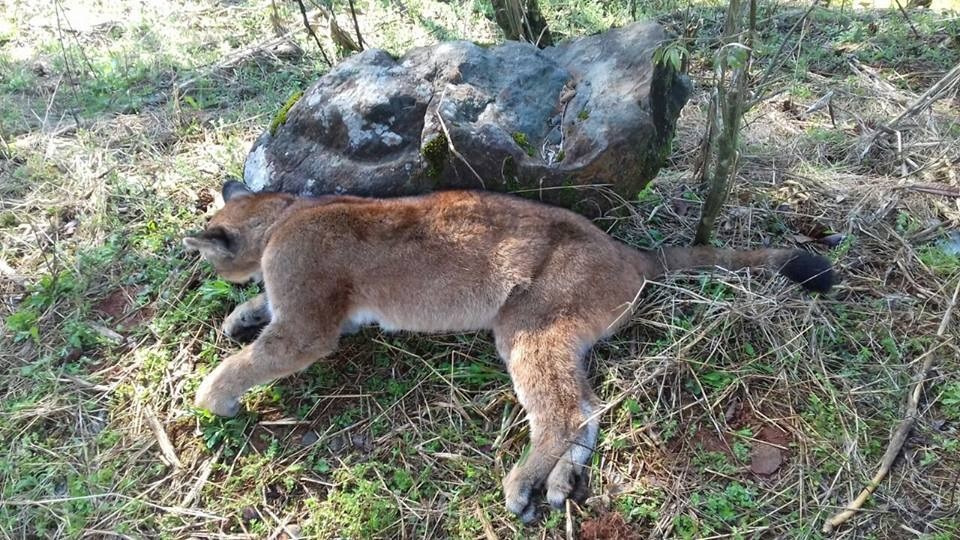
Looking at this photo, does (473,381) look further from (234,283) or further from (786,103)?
(786,103)

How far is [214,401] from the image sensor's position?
4.52 m

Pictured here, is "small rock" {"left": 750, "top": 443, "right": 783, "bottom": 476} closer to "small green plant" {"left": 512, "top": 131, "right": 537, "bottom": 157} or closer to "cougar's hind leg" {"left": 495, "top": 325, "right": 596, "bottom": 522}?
"cougar's hind leg" {"left": 495, "top": 325, "right": 596, "bottom": 522}

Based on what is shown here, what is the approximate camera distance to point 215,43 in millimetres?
9125

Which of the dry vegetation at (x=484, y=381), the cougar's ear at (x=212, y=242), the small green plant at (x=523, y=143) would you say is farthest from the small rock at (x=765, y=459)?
the cougar's ear at (x=212, y=242)

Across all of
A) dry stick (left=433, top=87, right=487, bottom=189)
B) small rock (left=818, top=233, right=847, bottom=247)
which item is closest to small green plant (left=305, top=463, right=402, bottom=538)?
dry stick (left=433, top=87, right=487, bottom=189)

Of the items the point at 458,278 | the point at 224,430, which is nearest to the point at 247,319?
the point at 224,430

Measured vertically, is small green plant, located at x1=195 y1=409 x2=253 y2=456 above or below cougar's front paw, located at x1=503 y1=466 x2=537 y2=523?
above

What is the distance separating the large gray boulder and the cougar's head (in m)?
0.40

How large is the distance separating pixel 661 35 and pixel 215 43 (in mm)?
6299

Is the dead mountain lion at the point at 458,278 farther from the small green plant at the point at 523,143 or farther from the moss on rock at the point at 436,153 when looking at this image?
the small green plant at the point at 523,143

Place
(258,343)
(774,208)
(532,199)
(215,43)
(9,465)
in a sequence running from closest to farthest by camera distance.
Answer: (9,465) → (258,343) → (532,199) → (774,208) → (215,43)

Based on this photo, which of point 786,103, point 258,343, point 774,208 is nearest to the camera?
point 258,343

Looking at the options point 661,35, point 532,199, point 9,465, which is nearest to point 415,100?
point 532,199

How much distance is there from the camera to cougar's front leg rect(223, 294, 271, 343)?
509 cm
